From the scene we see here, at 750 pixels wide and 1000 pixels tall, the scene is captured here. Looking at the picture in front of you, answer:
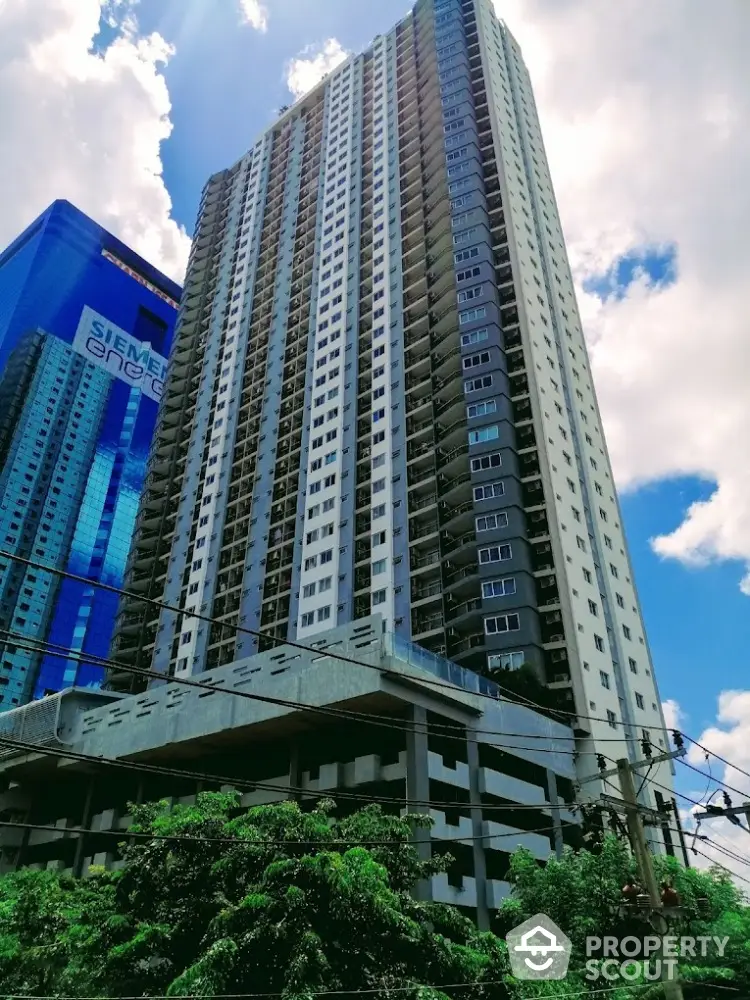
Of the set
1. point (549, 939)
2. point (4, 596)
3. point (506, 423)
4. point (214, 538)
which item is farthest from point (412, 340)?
point (4, 596)

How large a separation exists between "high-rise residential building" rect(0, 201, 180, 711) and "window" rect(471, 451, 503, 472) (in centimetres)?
7381

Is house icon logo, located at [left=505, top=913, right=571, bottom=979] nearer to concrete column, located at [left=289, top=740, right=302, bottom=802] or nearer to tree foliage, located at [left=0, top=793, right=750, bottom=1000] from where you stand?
tree foliage, located at [left=0, top=793, right=750, bottom=1000]

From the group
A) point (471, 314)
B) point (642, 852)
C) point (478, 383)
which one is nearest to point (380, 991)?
point (642, 852)

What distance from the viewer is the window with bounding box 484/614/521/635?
46.9 meters

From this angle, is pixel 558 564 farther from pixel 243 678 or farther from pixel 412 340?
pixel 412 340

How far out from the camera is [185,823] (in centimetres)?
2045

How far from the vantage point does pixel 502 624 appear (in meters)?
47.5

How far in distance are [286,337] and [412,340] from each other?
15.9 meters

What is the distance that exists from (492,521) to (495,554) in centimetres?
243

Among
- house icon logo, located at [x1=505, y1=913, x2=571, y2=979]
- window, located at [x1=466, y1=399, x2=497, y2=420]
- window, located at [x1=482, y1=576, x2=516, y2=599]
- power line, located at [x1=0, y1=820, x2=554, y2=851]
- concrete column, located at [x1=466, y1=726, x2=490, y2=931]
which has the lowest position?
house icon logo, located at [x1=505, y1=913, x2=571, y2=979]

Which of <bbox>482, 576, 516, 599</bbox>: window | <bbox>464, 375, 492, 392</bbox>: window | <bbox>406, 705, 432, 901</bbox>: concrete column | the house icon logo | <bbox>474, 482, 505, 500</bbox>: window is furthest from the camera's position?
<bbox>464, 375, 492, 392</bbox>: window

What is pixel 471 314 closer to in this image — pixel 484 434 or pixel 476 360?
pixel 476 360

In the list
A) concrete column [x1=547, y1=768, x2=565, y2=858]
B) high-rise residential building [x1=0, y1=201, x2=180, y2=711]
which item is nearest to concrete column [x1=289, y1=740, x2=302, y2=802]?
concrete column [x1=547, y1=768, x2=565, y2=858]

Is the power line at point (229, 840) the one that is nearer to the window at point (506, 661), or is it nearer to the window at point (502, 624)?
the window at point (506, 661)
